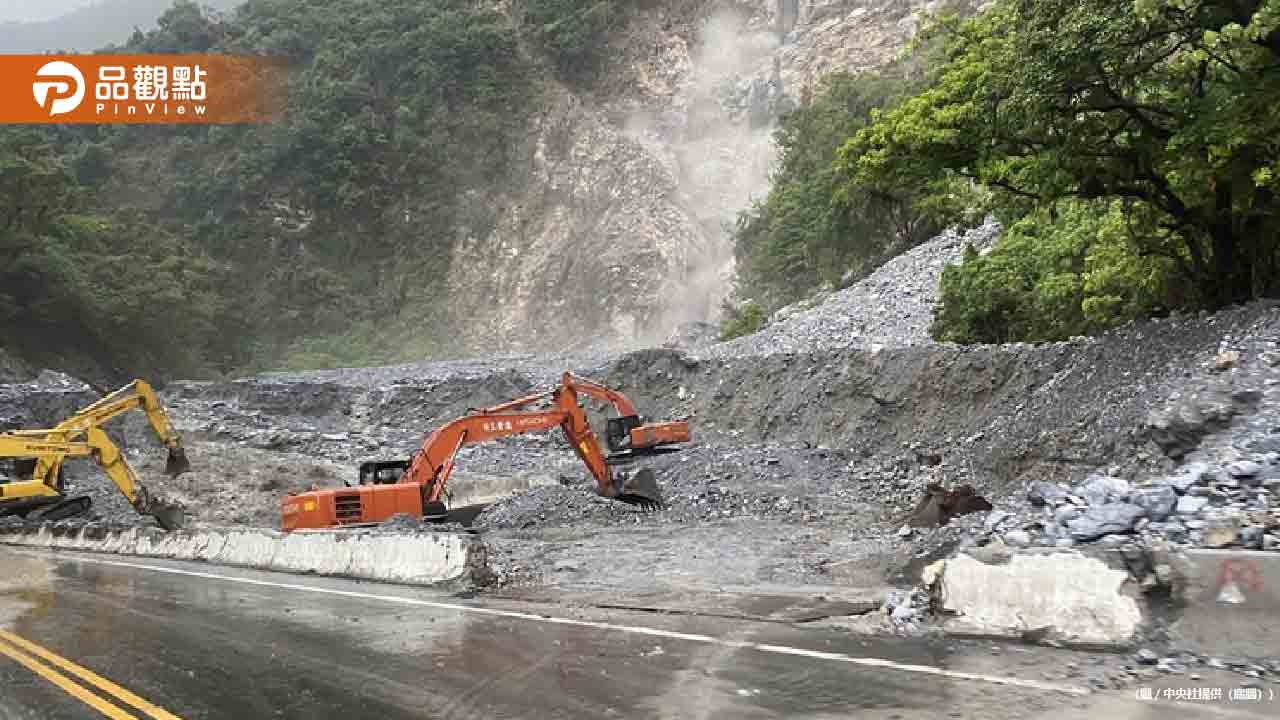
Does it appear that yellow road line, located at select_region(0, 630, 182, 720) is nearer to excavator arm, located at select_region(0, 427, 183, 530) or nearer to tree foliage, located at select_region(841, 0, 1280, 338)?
tree foliage, located at select_region(841, 0, 1280, 338)

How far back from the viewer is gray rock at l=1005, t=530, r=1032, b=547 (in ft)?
27.4

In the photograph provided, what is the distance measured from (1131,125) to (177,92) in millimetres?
77030

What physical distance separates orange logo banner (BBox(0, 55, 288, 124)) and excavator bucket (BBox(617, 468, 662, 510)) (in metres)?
57.0

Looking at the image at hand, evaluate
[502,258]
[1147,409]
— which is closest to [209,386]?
[502,258]

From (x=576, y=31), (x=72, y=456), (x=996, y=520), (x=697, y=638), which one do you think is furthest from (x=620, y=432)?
(x=576, y=31)

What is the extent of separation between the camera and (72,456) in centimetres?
2091

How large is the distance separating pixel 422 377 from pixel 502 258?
2717 cm

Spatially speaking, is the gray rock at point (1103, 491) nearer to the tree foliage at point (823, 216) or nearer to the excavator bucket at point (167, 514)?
the excavator bucket at point (167, 514)

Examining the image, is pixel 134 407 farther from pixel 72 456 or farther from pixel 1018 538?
pixel 1018 538

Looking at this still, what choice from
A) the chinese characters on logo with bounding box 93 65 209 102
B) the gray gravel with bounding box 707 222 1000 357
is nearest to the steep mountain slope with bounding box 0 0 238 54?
the chinese characters on logo with bounding box 93 65 209 102

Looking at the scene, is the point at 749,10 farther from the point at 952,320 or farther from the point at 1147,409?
the point at 1147,409

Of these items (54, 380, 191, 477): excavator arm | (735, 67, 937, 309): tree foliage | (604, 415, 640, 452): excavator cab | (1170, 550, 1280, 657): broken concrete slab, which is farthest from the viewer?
(735, 67, 937, 309): tree foliage

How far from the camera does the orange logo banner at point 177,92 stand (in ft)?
218

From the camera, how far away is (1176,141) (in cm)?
1345
